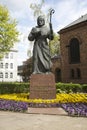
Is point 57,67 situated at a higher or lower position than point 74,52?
lower

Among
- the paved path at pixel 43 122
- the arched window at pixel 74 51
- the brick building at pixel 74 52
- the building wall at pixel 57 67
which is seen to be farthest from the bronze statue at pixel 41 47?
the building wall at pixel 57 67

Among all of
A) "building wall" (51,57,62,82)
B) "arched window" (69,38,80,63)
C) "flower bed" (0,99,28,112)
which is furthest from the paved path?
"building wall" (51,57,62,82)

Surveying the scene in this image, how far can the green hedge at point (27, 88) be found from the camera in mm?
19797

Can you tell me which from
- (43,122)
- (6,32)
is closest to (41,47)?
(43,122)

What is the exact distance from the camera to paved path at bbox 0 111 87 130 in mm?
7436

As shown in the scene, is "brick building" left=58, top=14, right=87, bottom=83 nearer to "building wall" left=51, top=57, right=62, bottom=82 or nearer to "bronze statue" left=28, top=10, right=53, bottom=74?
"building wall" left=51, top=57, right=62, bottom=82

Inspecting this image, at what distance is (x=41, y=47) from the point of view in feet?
46.2

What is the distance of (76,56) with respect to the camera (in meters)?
28.5

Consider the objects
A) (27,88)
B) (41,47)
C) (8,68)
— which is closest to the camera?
(41,47)

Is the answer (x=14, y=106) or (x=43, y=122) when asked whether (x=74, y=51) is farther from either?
(x=43, y=122)

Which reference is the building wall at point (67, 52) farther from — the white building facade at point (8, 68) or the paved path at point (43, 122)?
the white building facade at point (8, 68)

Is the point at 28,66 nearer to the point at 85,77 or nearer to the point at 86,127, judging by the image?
the point at 85,77

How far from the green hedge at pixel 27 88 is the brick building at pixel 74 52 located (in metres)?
6.64

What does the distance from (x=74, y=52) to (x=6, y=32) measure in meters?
8.58
